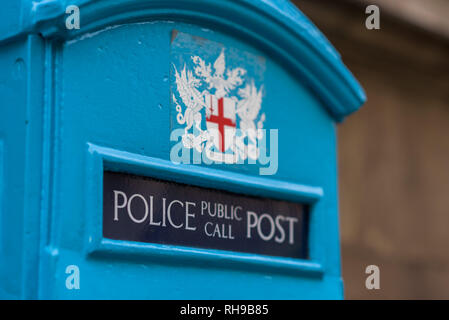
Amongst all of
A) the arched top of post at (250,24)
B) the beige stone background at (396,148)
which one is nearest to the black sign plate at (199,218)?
the arched top of post at (250,24)

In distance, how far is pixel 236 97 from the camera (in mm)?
1872

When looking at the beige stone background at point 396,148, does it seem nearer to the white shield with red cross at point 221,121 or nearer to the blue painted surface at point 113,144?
the blue painted surface at point 113,144

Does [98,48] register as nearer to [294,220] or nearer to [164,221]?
[164,221]

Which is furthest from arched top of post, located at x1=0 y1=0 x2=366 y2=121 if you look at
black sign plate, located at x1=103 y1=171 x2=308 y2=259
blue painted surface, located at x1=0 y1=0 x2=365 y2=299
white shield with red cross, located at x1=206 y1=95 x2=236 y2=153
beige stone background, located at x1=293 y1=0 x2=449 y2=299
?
beige stone background, located at x1=293 y1=0 x2=449 y2=299

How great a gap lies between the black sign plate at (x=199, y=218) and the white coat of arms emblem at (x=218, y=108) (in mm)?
106

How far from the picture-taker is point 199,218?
1.74m

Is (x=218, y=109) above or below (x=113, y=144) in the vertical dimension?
above

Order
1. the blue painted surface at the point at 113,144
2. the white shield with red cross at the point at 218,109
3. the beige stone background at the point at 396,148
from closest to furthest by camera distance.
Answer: the blue painted surface at the point at 113,144
the white shield with red cross at the point at 218,109
the beige stone background at the point at 396,148

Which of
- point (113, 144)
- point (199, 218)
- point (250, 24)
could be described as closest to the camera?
point (113, 144)

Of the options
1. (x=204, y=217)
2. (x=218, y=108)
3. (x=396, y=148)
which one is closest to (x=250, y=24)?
(x=218, y=108)

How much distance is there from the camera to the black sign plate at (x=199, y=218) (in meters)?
1.58

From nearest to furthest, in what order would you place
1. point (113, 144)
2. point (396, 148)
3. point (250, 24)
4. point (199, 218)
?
point (113, 144)
point (199, 218)
point (250, 24)
point (396, 148)

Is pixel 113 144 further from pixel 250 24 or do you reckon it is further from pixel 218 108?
pixel 250 24

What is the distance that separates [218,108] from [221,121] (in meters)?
0.03
